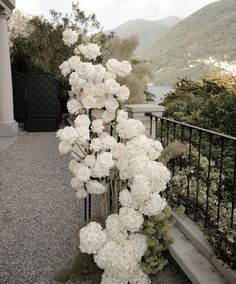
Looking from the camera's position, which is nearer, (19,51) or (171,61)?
(19,51)

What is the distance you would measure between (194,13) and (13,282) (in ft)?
211

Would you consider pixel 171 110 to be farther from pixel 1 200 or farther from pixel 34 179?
pixel 1 200

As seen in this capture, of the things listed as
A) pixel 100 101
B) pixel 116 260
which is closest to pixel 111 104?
pixel 100 101

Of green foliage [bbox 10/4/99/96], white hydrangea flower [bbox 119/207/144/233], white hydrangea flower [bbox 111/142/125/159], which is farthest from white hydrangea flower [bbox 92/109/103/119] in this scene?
green foliage [bbox 10/4/99/96]

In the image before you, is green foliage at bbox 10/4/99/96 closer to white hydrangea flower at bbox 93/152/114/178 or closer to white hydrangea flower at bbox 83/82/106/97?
white hydrangea flower at bbox 83/82/106/97

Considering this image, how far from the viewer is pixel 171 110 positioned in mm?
9461

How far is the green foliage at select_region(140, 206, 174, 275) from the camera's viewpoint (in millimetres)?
3023

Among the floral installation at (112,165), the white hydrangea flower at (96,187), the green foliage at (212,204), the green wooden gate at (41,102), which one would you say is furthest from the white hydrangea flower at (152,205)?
the green wooden gate at (41,102)

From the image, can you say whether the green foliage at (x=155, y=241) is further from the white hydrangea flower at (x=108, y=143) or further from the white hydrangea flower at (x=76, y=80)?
the white hydrangea flower at (x=76, y=80)

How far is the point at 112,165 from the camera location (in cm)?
293

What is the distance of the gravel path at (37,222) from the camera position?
10.7 feet

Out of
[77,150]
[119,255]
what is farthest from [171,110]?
[119,255]

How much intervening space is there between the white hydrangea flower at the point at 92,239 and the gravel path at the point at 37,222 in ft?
2.09

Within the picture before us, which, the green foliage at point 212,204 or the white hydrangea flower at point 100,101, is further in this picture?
the white hydrangea flower at point 100,101
